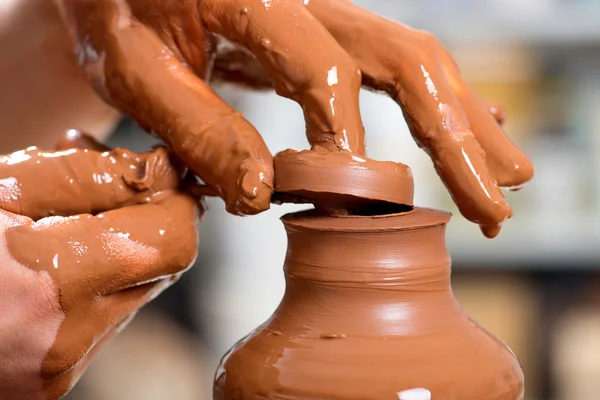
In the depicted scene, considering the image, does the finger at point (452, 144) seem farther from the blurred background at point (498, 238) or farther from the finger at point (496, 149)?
the blurred background at point (498, 238)

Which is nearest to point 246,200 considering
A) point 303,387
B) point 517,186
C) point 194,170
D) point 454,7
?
point 194,170

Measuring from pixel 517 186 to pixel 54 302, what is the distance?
0.57 metres

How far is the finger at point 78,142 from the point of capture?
943 mm

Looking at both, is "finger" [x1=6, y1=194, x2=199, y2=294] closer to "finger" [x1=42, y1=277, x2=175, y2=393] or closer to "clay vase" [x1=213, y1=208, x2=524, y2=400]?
"finger" [x1=42, y1=277, x2=175, y2=393]

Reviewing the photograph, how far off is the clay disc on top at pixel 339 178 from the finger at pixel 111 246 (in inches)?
5.2

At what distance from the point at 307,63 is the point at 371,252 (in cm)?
23

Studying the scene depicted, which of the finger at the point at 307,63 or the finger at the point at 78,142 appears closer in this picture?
the finger at the point at 307,63

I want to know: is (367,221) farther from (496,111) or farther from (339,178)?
(496,111)

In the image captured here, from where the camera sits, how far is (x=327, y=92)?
829 millimetres

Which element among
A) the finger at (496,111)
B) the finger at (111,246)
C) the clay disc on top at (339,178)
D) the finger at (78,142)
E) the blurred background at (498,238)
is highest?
the finger at (496,111)

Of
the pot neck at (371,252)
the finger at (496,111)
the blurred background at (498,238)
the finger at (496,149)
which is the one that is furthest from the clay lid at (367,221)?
the blurred background at (498,238)

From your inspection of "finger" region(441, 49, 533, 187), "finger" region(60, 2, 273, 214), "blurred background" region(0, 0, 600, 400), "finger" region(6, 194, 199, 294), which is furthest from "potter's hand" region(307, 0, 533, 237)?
"blurred background" region(0, 0, 600, 400)

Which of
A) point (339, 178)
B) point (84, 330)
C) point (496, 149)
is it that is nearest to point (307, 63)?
point (339, 178)

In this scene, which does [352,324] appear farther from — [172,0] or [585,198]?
[585,198]
